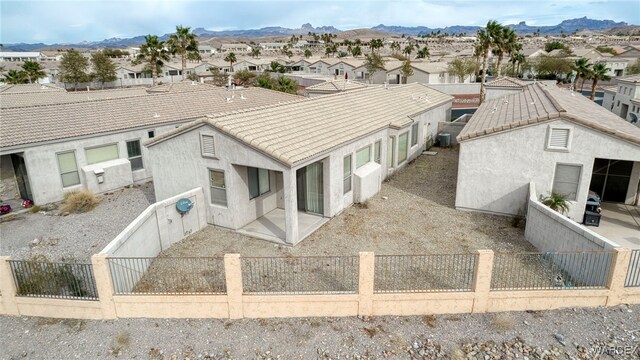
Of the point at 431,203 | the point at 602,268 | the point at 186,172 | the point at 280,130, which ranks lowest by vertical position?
the point at 431,203

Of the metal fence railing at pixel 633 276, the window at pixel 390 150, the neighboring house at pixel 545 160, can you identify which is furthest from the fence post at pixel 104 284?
the window at pixel 390 150

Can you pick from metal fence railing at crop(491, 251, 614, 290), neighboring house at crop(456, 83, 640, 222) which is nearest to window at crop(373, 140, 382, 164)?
neighboring house at crop(456, 83, 640, 222)

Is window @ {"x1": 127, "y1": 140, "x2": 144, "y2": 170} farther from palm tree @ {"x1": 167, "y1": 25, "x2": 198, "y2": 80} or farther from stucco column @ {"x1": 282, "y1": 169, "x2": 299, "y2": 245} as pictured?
palm tree @ {"x1": 167, "y1": 25, "x2": 198, "y2": 80}

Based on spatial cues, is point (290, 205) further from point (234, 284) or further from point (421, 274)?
point (421, 274)

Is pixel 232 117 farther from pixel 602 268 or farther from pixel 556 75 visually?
pixel 556 75

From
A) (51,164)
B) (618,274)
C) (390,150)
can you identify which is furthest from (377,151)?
(51,164)

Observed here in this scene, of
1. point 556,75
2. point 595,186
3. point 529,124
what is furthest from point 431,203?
point 556,75
